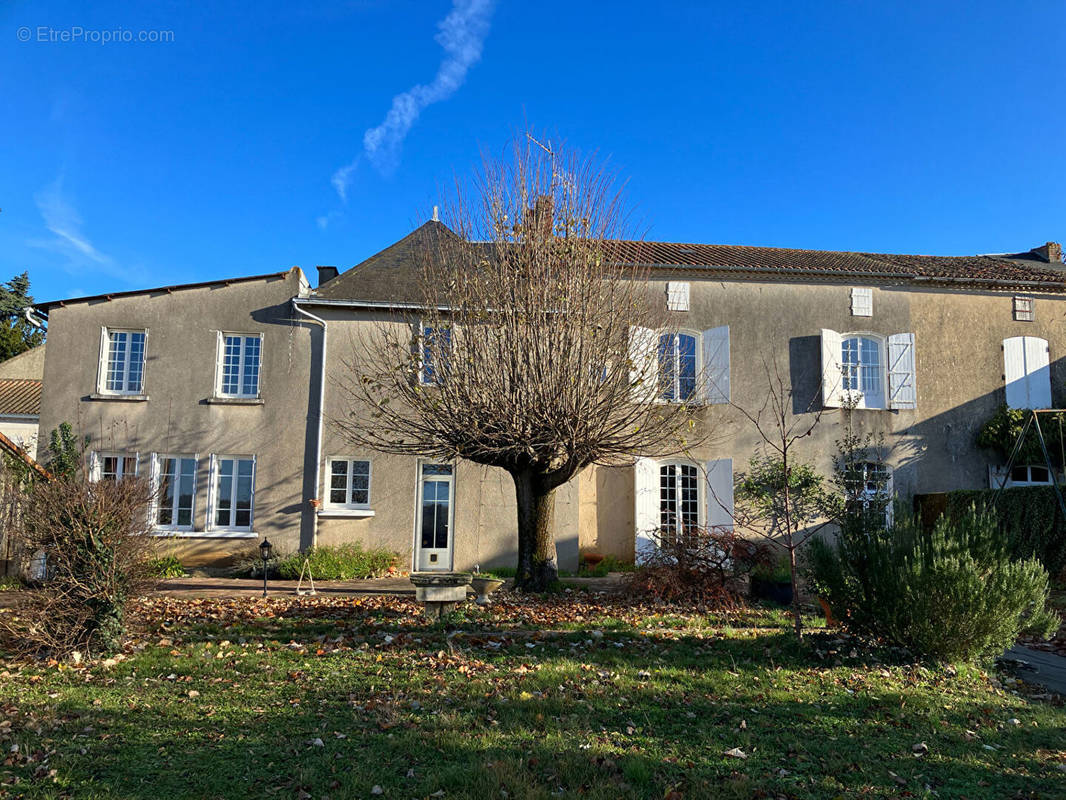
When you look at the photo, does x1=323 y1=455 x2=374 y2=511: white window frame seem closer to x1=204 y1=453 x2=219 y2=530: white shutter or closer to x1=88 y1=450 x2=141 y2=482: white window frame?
x1=204 y1=453 x2=219 y2=530: white shutter

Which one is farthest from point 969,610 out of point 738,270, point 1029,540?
point 738,270

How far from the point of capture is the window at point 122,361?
13.9 meters

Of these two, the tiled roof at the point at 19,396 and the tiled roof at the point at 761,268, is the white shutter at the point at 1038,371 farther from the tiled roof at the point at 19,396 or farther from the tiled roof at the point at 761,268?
the tiled roof at the point at 19,396

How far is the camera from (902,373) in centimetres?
1450

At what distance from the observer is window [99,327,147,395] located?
13.9 meters

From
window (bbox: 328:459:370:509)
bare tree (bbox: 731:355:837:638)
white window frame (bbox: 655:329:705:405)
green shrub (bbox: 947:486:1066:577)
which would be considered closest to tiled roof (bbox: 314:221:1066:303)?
white window frame (bbox: 655:329:705:405)

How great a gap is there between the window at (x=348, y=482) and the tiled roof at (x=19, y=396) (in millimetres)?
9981

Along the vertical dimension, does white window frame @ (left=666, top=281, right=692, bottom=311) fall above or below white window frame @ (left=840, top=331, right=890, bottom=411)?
above

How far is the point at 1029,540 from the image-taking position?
11445 mm

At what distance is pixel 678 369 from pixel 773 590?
11.5 ft

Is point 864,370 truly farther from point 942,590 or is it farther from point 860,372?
point 942,590

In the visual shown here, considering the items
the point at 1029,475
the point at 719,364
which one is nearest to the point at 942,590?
the point at 719,364

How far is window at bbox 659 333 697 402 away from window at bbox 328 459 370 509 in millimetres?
5987

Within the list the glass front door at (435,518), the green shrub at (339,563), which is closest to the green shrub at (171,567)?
the green shrub at (339,563)
